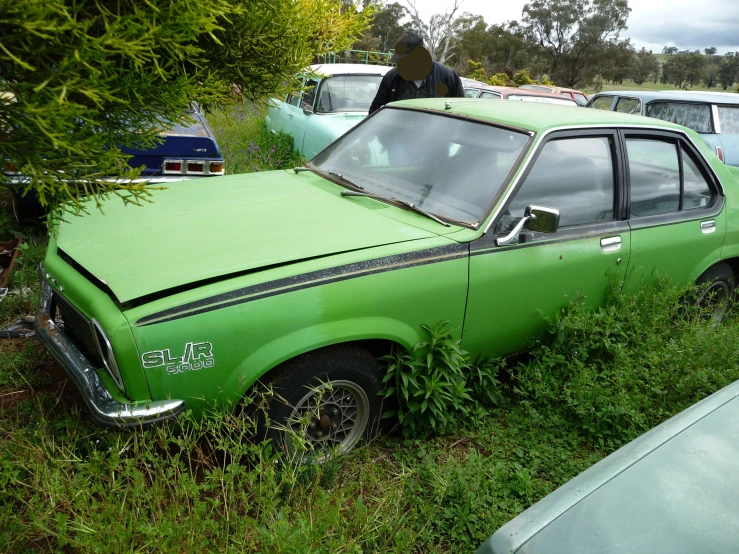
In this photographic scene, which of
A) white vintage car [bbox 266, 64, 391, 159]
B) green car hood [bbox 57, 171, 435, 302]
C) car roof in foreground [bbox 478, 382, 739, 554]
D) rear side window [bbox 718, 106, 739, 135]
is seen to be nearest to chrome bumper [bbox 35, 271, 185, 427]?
green car hood [bbox 57, 171, 435, 302]

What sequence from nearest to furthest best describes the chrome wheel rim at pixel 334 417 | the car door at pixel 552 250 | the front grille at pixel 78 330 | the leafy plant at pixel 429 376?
1. the front grille at pixel 78 330
2. the chrome wheel rim at pixel 334 417
3. the leafy plant at pixel 429 376
4. the car door at pixel 552 250

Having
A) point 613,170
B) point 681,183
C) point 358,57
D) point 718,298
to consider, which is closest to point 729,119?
point 718,298

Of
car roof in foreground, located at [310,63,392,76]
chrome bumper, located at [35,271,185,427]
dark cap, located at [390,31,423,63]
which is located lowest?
chrome bumper, located at [35,271,185,427]

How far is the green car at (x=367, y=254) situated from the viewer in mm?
2539

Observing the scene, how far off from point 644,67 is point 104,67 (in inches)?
2162

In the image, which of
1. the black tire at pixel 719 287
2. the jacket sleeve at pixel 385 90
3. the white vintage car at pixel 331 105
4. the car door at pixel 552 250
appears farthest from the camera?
the white vintage car at pixel 331 105

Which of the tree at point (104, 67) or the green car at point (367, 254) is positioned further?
the green car at point (367, 254)

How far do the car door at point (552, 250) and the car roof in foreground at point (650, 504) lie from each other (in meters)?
1.35

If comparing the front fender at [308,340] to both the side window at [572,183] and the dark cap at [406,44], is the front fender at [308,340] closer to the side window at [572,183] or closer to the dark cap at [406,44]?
the side window at [572,183]

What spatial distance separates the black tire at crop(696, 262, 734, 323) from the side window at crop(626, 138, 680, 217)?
27.5 inches

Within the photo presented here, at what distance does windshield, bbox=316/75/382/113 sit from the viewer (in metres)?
8.12

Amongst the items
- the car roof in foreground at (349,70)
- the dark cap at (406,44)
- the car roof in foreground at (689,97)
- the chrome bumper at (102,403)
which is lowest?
the chrome bumper at (102,403)

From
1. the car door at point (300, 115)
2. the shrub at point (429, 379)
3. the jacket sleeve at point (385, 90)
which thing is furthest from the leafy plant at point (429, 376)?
the car door at point (300, 115)

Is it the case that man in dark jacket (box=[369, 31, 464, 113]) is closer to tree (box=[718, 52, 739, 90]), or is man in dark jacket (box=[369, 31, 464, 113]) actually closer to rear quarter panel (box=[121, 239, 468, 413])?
rear quarter panel (box=[121, 239, 468, 413])
